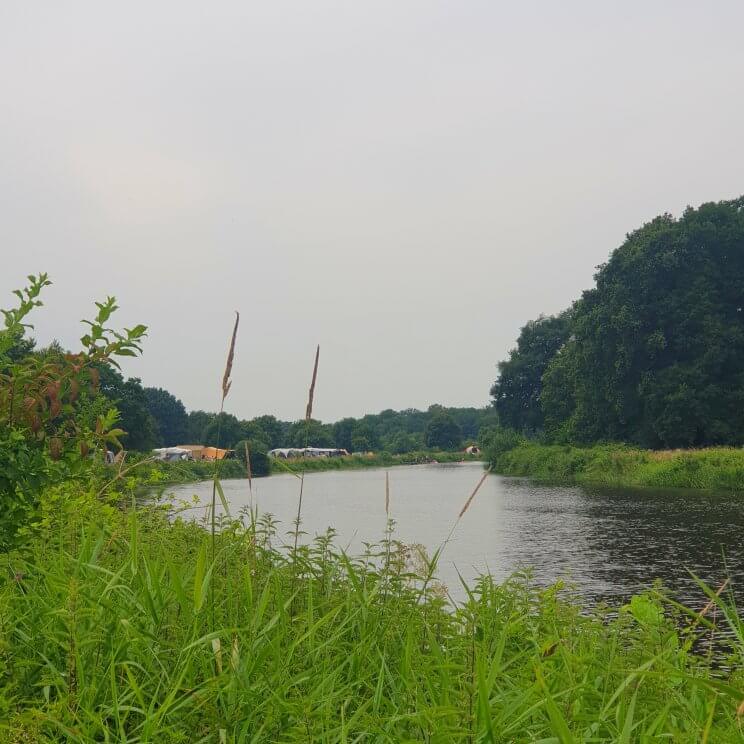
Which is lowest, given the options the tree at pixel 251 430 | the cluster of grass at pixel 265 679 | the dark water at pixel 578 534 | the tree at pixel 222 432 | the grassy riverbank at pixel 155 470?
the dark water at pixel 578 534

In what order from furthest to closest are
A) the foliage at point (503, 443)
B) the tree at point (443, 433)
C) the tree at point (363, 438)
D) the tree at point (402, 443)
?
the tree at point (402, 443)
the tree at point (443, 433)
the tree at point (363, 438)
the foliage at point (503, 443)

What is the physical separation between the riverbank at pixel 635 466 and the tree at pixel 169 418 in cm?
6934

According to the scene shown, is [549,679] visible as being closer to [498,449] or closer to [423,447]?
[498,449]

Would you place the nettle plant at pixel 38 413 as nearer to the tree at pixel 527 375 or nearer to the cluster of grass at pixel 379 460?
the cluster of grass at pixel 379 460

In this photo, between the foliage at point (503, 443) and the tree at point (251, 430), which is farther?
the foliage at point (503, 443)

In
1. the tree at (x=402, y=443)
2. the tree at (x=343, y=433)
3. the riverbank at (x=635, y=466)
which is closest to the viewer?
the riverbank at (x=635, y=466)

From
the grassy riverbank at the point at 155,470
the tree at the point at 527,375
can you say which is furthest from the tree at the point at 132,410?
the grassy riverbank at the point at 155,470

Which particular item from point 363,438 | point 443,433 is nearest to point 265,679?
point 363,438

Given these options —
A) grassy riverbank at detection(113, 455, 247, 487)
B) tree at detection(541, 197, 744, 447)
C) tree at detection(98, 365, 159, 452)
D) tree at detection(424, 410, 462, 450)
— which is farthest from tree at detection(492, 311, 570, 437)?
grassy riverbank at detection(113, 455, 247, 487)

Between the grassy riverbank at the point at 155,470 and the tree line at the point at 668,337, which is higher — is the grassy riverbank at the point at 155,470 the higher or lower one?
the lower one

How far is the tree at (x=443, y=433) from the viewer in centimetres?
10494

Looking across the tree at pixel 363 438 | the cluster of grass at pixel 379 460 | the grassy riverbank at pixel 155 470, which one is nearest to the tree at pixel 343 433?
the tree at pixel 363 438

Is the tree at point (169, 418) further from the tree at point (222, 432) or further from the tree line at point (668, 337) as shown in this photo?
the tree at point (222, 432)

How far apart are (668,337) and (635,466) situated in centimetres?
1037
